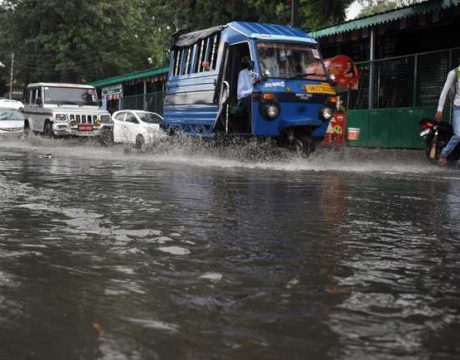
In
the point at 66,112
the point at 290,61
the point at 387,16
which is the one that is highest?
the point at 387,16

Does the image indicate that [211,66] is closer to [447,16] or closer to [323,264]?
[447,16]

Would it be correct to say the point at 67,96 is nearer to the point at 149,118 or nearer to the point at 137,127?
the point at 149,118

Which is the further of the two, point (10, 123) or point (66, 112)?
point (10, 123)

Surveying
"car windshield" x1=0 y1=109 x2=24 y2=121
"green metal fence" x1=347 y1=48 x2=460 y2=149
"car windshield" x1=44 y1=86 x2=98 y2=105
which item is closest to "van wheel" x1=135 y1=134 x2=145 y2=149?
"car windshield" x1=44 y1=86 x2=98 y2=105

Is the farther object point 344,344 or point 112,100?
point 112,100

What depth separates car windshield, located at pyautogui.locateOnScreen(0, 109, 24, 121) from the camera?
88.1 feet

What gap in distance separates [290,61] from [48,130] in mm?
12952

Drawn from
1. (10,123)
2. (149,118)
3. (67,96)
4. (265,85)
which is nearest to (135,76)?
(10,123)

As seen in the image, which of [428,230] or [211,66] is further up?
[211,66]

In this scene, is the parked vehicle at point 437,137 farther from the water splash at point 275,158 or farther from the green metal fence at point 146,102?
the green metal fence at point 146,102

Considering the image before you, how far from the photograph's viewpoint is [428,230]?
5.65m

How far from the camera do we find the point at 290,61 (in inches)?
550

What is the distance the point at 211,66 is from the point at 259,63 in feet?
5.61

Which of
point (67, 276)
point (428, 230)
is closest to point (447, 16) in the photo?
point (428, 230)
